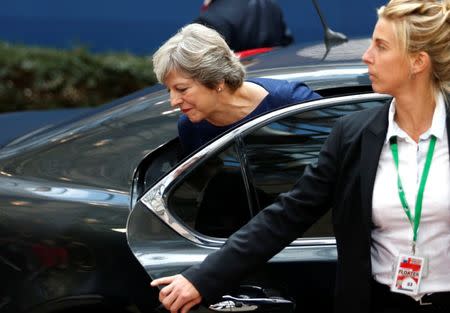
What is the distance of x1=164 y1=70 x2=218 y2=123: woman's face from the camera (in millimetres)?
3340

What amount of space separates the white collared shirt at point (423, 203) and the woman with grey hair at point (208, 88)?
885 millimetres

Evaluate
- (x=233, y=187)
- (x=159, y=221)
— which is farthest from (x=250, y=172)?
(x=159, y=221)

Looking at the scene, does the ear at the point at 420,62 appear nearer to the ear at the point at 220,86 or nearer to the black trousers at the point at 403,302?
the black trousers at the point at 403,302

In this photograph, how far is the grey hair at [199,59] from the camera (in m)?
3.34

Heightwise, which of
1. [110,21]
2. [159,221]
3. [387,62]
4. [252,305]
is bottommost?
[110,21]

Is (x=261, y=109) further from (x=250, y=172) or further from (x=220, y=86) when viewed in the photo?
(x=250, y=172)

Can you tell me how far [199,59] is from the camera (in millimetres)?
3363

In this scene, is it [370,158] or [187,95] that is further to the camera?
[187,95]

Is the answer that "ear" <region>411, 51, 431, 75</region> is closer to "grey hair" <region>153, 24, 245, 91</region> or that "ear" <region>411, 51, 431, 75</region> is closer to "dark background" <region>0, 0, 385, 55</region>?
"grey hair" <region>153, 24, 245, 91</region>

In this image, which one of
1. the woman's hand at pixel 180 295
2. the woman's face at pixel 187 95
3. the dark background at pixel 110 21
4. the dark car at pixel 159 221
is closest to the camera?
the woman's hand at pixel 180 295

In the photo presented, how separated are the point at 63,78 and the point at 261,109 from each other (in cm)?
532

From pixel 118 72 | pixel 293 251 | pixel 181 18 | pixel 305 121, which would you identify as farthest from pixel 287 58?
pixel 181 18

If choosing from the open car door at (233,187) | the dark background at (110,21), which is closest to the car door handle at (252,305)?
the open car door at (233,187)

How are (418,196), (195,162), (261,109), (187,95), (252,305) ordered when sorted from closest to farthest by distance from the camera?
1. (418,196)
2. (252,305)
3. (195,162)
4. (187,95)
5. (261,109)
